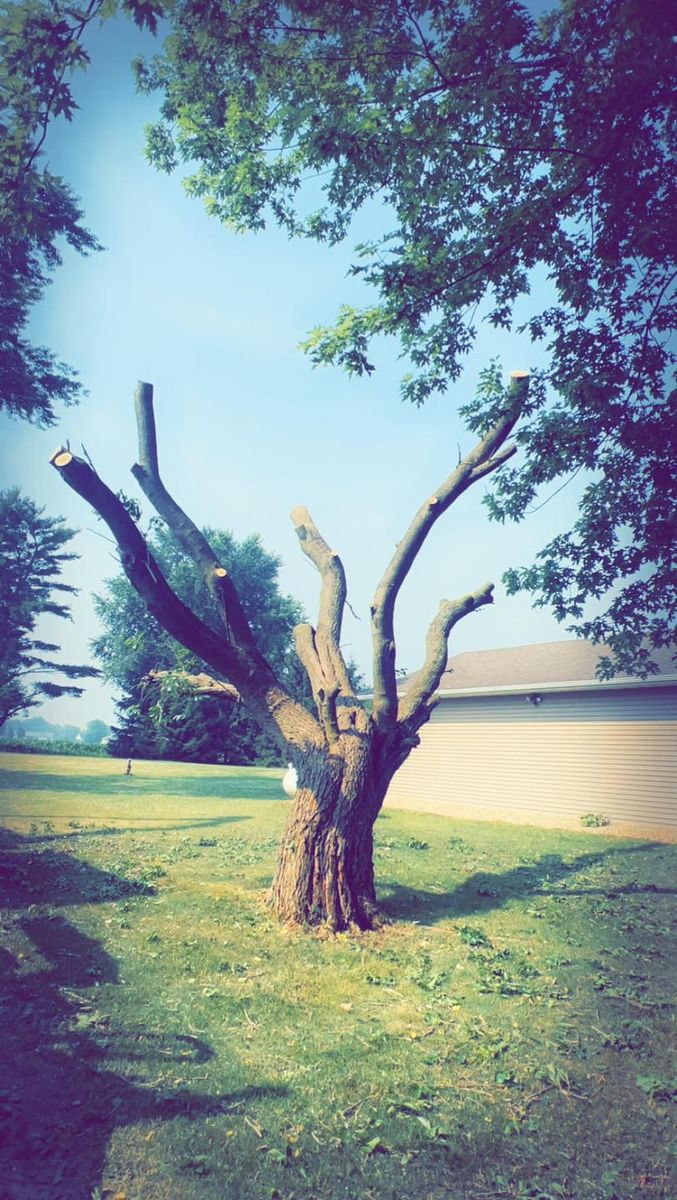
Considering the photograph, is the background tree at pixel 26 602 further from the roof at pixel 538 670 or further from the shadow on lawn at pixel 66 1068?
the roof at pixel 538 670

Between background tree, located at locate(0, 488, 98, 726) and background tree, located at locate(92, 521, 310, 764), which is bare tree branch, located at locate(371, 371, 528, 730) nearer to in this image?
background tree, located at locate(0, 488, 98, 726)

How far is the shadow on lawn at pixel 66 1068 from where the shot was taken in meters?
2.56

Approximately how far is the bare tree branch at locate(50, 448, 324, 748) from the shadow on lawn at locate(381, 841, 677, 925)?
2.42 meters

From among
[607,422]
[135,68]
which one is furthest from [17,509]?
[607,422]

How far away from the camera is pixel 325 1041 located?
12.6 feet

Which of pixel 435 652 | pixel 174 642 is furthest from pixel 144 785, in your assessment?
pixel 435 652

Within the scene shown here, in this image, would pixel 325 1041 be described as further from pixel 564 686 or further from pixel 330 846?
pixel 564 686

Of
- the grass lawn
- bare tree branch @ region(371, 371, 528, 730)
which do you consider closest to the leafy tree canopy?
bare tree branch @ region(371, 371, 528, 730)

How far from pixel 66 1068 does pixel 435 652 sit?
220 inches

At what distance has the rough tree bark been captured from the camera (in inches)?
232

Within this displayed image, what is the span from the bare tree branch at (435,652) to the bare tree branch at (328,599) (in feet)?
2.62

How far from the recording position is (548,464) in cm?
724

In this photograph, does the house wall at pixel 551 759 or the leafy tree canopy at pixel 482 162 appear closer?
the leafy tree canopy at pixel 482 162

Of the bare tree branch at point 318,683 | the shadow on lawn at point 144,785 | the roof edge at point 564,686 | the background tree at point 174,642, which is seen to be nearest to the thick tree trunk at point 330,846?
the bare tree branch at point 318,683
